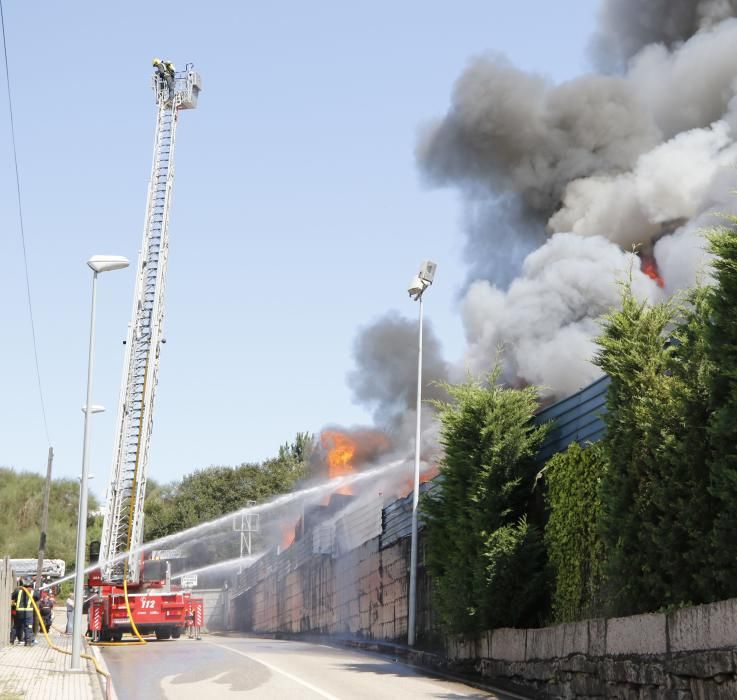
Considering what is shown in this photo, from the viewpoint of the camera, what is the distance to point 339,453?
5603 cm

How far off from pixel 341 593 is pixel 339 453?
68.5ft

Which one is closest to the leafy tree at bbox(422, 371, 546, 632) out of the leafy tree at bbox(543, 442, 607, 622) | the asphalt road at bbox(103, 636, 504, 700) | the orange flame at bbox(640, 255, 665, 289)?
the leafy tree at bbox(543, 442, 607, 622)

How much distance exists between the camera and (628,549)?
13820 millimetres

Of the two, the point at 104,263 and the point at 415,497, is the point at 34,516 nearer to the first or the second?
the point at 415,497

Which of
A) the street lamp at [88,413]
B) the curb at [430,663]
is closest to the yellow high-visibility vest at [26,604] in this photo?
the street lamp at [88,413]

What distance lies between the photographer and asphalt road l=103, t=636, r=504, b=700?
49.5ft

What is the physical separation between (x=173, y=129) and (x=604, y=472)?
37018 millimetres

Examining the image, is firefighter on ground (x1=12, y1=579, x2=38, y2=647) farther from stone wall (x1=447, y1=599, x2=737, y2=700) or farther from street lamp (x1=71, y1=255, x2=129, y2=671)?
stone wall (x1=447, y1=599, x2=737, y2=700)

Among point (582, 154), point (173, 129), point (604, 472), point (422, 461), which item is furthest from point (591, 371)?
point (604, 472)

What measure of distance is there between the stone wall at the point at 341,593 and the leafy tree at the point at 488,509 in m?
5.59

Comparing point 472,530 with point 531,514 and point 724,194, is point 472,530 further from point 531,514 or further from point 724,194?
point 724,194

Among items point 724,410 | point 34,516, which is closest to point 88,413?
point 724,410

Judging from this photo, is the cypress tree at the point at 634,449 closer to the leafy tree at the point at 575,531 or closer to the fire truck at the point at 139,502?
the leafy tree at the point at 575,531

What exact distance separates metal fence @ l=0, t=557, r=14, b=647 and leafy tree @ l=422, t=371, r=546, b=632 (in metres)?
11.3
